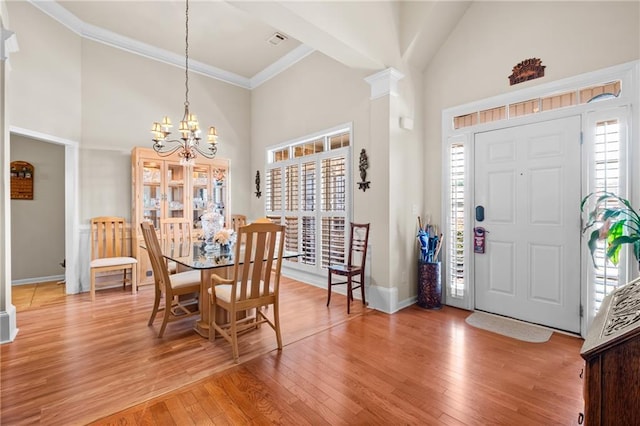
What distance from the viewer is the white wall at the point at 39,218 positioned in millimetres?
4828

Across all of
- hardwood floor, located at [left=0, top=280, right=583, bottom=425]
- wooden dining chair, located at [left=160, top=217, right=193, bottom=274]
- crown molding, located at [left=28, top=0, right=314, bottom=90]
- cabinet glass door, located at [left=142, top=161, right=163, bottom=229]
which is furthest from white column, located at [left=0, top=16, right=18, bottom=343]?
wooden dining chair, located at [left=160, top=217, right=193, bottom=274]

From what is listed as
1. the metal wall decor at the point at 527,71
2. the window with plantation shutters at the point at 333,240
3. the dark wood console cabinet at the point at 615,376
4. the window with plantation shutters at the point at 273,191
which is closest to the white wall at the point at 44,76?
the window with plantation shutters at the point at 273,191

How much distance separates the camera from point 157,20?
4.28 meters

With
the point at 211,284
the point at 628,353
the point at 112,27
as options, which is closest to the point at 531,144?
the point at 628,353

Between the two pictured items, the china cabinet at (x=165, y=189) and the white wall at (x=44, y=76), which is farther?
the china cabinet at (x=165, y=189)

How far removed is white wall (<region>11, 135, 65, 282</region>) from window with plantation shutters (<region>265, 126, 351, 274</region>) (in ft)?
11.8

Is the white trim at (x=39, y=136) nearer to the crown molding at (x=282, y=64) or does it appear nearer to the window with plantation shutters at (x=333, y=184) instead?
the crown molding at (x=282, y=64)

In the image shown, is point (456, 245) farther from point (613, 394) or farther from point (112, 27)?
point (112, 27)

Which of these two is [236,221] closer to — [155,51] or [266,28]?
[155,51]

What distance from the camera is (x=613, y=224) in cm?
253

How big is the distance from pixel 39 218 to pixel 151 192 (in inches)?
79.2

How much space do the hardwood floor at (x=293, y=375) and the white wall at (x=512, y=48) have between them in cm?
182

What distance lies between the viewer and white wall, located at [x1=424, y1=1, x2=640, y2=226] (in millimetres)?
2713

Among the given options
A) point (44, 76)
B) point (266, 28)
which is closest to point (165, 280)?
point (44, 76)
